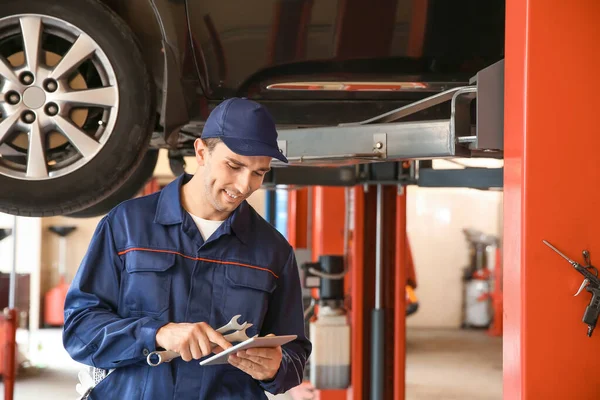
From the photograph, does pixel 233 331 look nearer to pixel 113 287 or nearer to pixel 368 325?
pixel 113 287

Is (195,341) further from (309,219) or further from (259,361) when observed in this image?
(309,219)

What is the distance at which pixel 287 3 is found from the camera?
277 centimetres

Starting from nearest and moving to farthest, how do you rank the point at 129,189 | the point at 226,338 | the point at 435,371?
the point at 226,338 → the point at 129,189 → the point at 435,371

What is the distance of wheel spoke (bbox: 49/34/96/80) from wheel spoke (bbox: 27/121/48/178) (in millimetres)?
180

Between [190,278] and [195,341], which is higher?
[190,278]

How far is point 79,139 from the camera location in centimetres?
259

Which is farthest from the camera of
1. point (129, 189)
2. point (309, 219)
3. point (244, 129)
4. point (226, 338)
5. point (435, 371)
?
point (435, 371)

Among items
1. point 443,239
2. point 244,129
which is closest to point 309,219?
point 443,239

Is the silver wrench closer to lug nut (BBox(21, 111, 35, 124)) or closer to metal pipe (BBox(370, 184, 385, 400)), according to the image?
lug nut (BBox(21, 111, 35, 124))

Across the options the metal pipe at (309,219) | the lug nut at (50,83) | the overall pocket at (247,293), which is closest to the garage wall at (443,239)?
the metal pipe at (309,219)

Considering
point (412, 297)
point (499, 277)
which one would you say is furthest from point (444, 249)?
point (412, 297)

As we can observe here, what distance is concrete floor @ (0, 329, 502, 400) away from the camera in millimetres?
6867

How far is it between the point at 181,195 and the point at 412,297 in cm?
729

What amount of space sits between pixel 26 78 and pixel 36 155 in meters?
0.25
